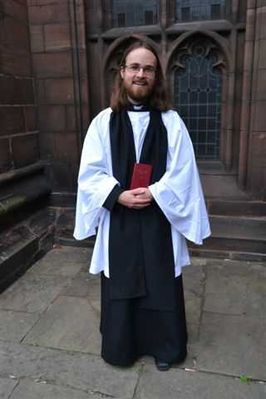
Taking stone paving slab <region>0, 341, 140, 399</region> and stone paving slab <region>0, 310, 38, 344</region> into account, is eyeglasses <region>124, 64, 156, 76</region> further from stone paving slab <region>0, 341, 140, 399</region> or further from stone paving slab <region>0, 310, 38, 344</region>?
stone paving slab <region>0, 310, 38, 344</region>

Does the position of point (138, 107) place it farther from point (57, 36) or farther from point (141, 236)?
point (57, 36)

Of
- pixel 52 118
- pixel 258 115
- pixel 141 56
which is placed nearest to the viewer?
pixel 141 56

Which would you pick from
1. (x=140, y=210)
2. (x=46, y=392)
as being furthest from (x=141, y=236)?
(x=46, y=392)

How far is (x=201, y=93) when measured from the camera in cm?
394

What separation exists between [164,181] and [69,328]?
1.37m

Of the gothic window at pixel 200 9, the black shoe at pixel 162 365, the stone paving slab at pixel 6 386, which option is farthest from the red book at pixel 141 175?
the gothic window at pixel 200 9

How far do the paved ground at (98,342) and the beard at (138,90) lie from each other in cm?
161

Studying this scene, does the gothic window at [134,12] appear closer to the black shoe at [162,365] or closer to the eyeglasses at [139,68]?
the eyeglasses at [139,68]

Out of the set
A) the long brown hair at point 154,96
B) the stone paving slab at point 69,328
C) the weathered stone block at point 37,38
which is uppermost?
the weathered stone block at point 37,38

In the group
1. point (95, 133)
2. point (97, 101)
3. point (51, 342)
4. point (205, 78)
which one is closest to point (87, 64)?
point (97, 101)

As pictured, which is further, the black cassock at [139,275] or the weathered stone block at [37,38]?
the weathered stone block at [37,38]

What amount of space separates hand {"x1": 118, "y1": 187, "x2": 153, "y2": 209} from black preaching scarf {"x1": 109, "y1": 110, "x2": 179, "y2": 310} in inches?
3.3

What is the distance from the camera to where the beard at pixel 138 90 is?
206cm

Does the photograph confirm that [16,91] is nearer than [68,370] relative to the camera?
No
